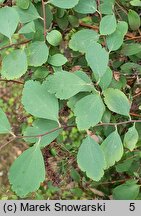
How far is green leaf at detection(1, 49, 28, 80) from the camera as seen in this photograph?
91 cm

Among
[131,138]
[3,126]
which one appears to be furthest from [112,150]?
[3,126]

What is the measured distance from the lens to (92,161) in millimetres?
866

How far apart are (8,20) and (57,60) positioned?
0.53 ft

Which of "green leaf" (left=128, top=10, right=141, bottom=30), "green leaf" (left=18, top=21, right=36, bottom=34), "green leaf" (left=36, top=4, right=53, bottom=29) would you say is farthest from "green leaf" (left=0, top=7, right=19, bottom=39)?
"green leaf" (left=128, top=10, right=141, bottom=30)

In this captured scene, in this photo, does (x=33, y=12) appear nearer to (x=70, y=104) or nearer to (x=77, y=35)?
(x=77, y=35)

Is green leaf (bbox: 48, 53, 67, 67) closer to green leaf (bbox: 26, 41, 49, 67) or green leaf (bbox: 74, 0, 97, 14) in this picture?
green leaf (bbox: 26, 41, 49, 67)

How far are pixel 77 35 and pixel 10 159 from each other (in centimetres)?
167

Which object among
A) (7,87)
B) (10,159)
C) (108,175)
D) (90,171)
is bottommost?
(10,159)

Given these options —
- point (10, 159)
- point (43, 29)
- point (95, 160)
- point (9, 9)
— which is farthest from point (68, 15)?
point (10, 159)

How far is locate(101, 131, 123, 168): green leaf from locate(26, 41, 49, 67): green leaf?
26 centimetres

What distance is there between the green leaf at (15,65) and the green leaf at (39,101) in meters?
0.04

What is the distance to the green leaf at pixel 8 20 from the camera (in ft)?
3.07

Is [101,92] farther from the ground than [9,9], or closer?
closer

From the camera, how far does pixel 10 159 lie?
99.8 inches
